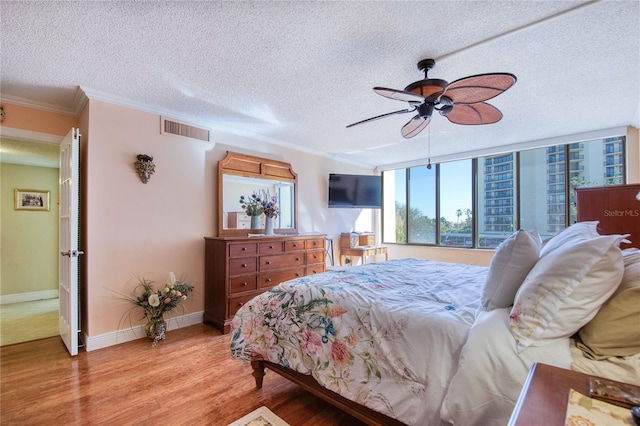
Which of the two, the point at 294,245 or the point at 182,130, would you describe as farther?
the point at 294,245

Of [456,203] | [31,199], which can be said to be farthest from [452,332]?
[31,199]

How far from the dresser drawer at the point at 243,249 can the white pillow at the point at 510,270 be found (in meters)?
2.58

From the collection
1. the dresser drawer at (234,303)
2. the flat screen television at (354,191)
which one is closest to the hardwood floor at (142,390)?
the dresser drawer at (234,303)

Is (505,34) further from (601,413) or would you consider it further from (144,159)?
(144,159)

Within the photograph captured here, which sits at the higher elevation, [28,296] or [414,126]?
[414,126]

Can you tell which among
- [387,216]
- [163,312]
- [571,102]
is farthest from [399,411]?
[387,216]

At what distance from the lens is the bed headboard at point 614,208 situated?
246 centimetres

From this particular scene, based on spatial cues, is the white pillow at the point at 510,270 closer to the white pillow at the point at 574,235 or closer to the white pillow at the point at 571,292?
the white pillow at the point at 574,235

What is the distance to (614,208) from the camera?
8.33 feet

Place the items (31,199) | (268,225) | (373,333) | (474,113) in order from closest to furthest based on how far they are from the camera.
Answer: (373,333) → (474,113) → (268,225) → (31,199)

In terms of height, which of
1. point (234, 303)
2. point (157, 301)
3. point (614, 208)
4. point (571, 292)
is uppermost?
point (614, 208)

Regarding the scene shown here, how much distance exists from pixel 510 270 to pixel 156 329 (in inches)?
125

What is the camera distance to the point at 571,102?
3.02 m

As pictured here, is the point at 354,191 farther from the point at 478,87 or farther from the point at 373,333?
the point at 373,333
